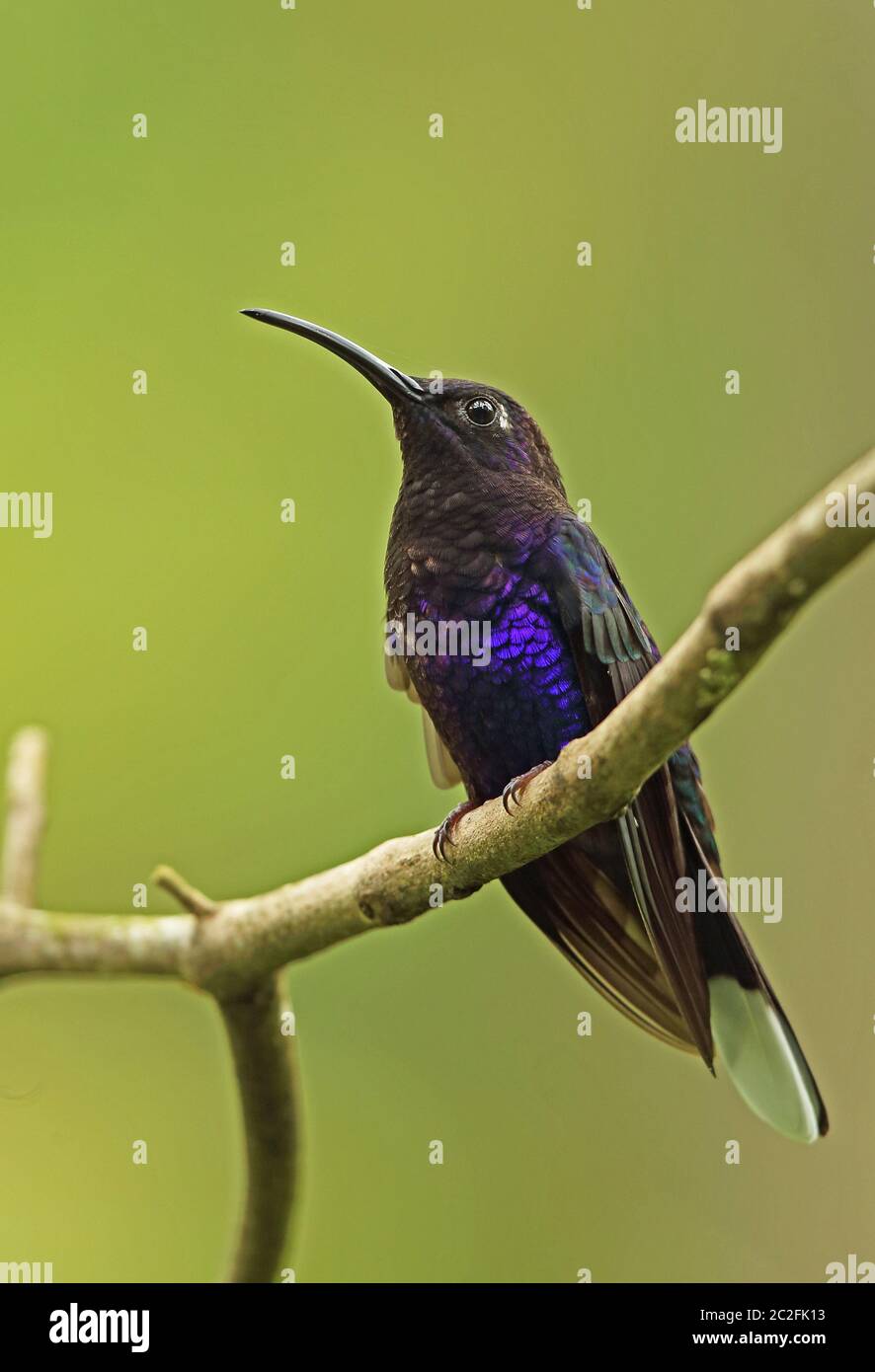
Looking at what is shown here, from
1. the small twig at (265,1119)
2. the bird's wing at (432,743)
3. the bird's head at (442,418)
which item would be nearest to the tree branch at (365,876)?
the small twig at (265,1119)

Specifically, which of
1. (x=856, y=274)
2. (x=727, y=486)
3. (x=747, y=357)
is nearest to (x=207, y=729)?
(x=727, y=486)

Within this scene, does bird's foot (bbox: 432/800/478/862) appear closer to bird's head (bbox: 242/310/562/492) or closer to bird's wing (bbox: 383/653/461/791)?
bird's wing (bbox: 383/653/461/791)

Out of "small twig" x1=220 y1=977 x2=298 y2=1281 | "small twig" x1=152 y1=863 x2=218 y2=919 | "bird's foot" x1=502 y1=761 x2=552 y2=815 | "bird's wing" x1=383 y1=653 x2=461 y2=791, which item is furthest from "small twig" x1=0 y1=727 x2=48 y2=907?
"bird's foot" x1=502 y1=761 x2=552 y2=815

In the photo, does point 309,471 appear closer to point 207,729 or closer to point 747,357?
point 207,729

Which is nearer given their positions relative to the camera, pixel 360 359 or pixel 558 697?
pixel 558 697

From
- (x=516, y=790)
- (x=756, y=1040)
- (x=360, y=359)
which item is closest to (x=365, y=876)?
(x=516, y=790)

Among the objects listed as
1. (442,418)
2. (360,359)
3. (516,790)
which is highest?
(360,359)

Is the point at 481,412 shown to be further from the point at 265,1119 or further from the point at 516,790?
the point at 265,1119

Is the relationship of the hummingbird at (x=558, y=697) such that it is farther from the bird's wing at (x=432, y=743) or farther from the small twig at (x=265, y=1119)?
the small twig at (x=265, y=1119)
